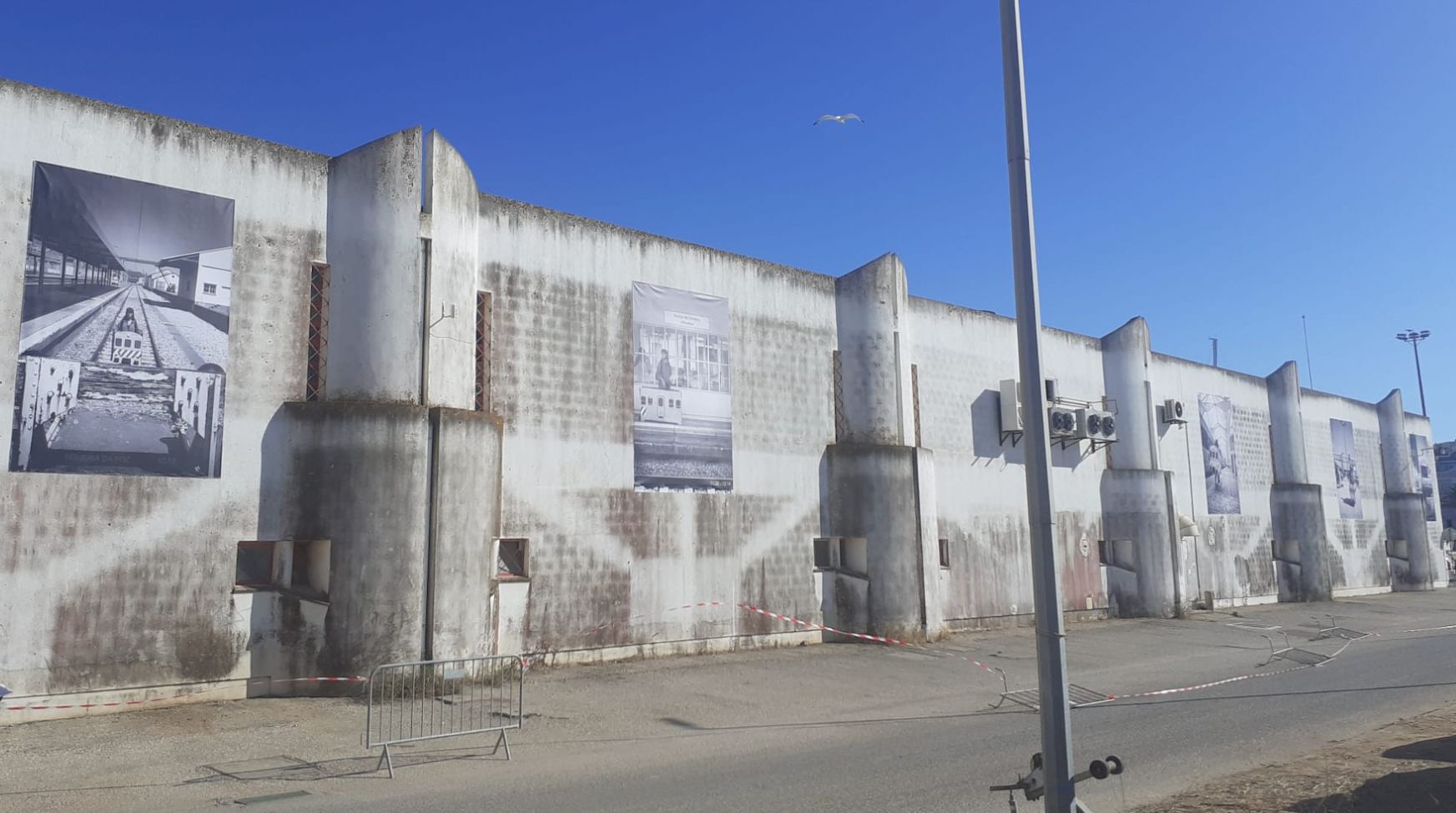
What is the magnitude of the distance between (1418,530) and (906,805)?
44.2 m

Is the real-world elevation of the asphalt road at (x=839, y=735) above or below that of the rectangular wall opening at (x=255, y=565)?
below

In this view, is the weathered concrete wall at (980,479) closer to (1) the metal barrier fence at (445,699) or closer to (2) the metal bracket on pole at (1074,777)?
(1) the metal barrier fence at (445,699)

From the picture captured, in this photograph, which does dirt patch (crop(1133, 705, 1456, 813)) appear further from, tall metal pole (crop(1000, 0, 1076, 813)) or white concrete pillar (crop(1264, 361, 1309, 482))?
white concrete pillar (crop(1264, 361, 1309, 482))

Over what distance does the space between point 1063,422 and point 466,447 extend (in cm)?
1765

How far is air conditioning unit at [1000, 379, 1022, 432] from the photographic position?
2530 cm

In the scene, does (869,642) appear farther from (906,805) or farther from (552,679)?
(906,805)

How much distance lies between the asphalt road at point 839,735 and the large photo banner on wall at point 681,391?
348cm

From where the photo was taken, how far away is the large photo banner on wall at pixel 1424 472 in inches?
1759

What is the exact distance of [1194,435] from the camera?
32.4 meters

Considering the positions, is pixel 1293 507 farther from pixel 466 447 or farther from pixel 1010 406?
pixel 466 447

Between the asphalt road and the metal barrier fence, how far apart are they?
18.2 inches

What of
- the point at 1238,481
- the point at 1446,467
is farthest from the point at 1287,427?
the point at 1446,467

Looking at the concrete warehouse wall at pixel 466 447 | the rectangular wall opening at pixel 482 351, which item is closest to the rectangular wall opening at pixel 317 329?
the concrete warehouse wall at pixel 466 447

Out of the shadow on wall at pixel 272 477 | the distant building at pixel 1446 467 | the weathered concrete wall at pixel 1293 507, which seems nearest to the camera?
the shadow on wall at pixel 272 477
